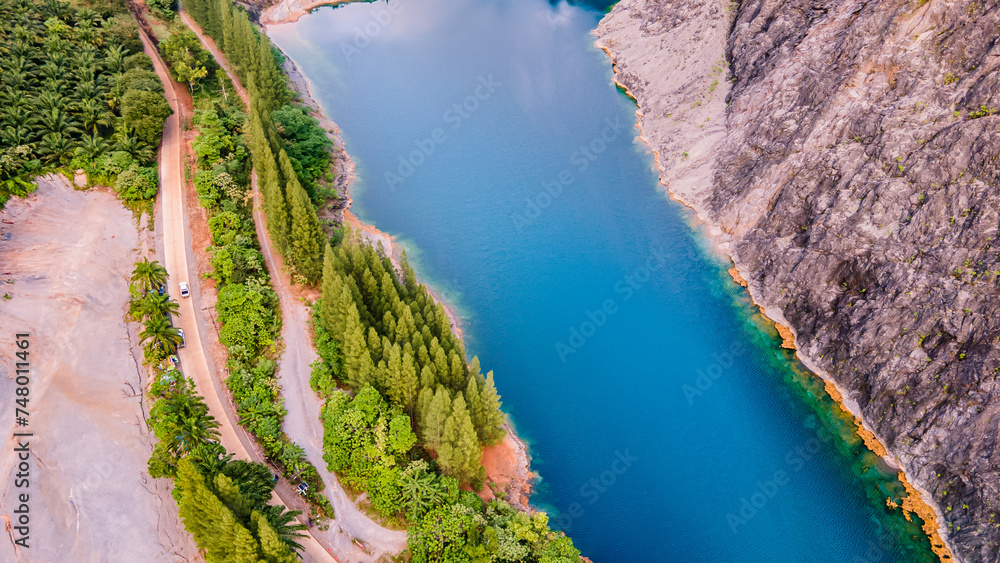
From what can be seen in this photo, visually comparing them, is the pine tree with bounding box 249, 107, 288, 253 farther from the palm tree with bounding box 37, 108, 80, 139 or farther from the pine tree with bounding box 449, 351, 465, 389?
the pine tree with bounding box 449, 351, 465, 389

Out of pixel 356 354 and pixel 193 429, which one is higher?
pixel 356 354

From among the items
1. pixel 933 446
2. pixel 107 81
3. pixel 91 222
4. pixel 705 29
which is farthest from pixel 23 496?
pixel 705 29

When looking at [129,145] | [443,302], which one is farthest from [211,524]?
[129,145]

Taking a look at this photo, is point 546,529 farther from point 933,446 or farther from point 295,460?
point 933,446

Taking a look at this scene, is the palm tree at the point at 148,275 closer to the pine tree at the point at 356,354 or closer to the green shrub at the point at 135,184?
the green shrub at the point at 135,184

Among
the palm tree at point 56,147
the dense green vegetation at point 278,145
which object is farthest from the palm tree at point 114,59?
the dense green vegetation at point 278,145

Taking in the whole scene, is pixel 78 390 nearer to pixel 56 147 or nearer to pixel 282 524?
pixel 282 524

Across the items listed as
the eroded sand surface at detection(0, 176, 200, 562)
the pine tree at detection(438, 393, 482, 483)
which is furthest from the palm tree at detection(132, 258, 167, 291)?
the pine tree at detection(438, 393, 482, 483)
